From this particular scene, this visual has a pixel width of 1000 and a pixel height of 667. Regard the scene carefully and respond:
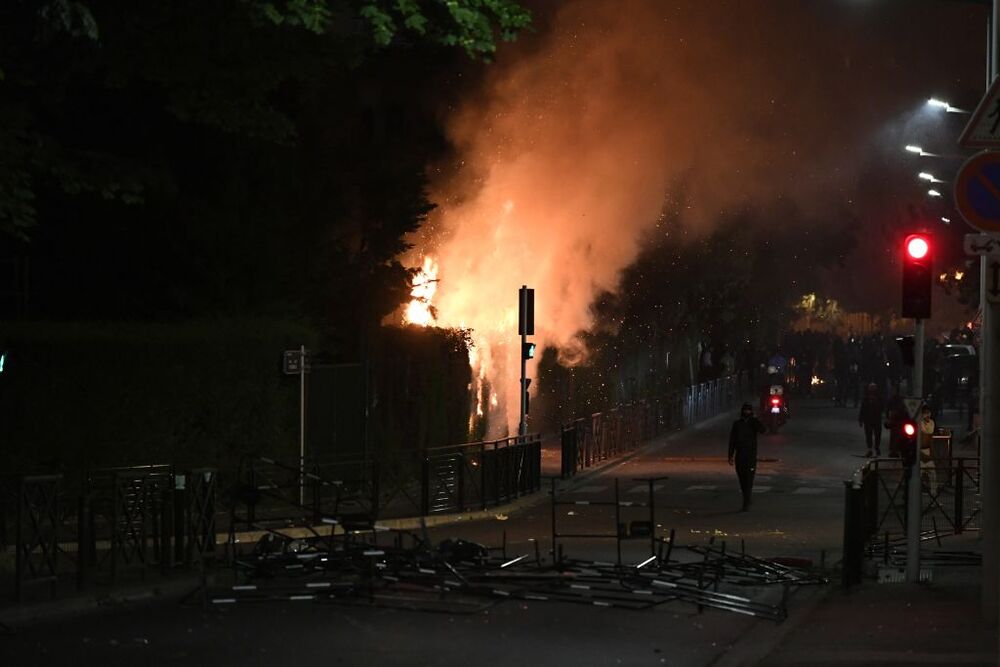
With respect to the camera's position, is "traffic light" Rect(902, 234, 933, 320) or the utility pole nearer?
"traffic light" Rect(902, 234, 933, 320)

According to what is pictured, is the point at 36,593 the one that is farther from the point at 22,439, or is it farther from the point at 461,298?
the point at 461,298

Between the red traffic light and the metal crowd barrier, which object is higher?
the red traffic light

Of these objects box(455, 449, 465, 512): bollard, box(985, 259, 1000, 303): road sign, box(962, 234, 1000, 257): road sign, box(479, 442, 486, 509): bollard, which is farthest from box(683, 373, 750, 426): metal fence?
box(962, 234, 1000, 257): road sign

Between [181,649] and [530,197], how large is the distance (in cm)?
2528

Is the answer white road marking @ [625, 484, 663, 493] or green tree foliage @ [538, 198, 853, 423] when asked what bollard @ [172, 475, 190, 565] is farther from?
green tree foliage @ [538, 198, 853, 423]

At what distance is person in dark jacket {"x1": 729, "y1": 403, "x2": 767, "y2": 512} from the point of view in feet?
75.3

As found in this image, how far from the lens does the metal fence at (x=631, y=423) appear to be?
2870cm

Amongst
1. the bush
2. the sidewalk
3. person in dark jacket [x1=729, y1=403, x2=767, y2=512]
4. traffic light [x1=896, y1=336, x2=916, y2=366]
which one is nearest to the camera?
the sidewalk

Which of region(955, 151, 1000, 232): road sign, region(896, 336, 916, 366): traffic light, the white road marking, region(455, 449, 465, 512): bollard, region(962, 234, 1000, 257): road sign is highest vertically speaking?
region(955, 151, 1000, 232): road sign

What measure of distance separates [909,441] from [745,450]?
8.77m

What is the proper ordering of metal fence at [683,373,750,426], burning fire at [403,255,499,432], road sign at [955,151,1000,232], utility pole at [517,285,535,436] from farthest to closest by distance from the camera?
1. metal fence at [683,373,750,426]
2. burning fire at [403,255,499,432]
3. utility pole at [517,285,535,436]
4. road sign at [955,151,1000,232]

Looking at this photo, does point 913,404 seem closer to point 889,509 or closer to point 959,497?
point 889,509

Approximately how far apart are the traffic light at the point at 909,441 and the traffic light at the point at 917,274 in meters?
1.02

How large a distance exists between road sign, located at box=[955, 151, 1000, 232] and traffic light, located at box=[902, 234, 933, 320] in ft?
14.9
